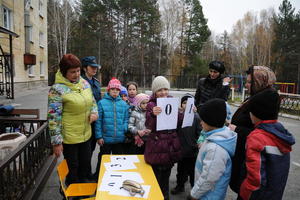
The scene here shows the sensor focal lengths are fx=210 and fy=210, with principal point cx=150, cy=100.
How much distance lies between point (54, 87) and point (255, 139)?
6.80ft

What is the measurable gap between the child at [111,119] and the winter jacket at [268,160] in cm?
185

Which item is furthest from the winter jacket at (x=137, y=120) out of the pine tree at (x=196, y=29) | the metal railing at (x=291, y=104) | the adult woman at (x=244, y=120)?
the pine tree at (x=196, y=29)

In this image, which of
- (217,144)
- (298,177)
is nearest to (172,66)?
(298,177)

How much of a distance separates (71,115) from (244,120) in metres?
1.93

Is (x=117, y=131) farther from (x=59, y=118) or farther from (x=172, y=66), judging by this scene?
(x=172, y=66)

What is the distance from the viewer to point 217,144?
1812 millimetres

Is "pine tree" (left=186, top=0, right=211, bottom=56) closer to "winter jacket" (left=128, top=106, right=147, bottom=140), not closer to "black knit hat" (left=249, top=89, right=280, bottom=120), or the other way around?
"winter jacket" (left=128, top=106, right=147, bottom=140)

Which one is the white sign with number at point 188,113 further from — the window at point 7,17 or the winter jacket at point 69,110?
the window at point 7,17

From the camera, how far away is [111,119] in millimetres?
3043

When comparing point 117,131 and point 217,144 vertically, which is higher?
point 217,144

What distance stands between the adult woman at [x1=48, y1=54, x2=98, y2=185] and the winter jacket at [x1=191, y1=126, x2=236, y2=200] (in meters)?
1.50

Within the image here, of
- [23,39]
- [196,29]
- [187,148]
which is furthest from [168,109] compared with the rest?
[196,29]

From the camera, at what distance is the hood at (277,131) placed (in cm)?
163

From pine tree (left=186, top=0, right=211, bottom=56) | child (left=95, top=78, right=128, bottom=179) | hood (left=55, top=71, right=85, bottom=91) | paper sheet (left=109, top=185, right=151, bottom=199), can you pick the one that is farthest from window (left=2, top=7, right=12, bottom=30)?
pine tree (left=186, top=0, right=211, bottom=56)
